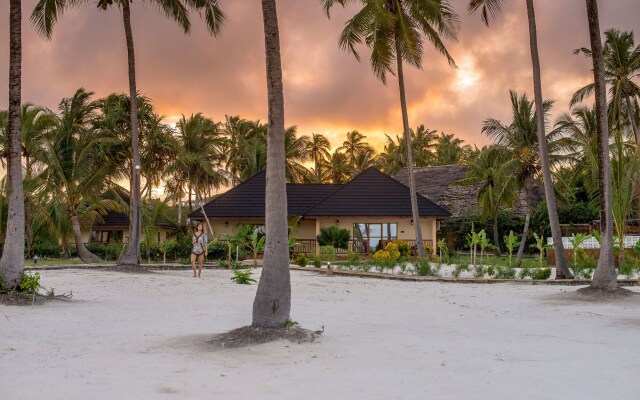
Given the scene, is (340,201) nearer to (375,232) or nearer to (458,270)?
(375,232)

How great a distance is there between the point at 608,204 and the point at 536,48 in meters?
6.22

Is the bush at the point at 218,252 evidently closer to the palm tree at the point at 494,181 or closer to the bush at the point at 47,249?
the bush at the point at 47,249

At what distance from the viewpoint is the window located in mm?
34812

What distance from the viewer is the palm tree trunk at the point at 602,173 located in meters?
13.1

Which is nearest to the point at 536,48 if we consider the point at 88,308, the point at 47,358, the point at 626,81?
the point at 88,308

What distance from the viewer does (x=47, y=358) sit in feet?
21.7

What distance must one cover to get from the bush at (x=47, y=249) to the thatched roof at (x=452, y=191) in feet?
77.6

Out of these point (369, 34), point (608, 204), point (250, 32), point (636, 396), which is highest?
point (369, 34)

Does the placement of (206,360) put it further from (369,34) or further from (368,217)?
(368,217)

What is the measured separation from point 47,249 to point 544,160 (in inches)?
1037

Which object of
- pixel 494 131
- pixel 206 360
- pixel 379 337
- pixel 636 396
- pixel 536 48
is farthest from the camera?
pixel 494 131

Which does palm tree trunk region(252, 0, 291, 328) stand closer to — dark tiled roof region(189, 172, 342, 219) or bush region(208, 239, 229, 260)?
bush region(208, 239, 229, 260)

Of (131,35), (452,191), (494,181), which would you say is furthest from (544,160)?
(452,191)

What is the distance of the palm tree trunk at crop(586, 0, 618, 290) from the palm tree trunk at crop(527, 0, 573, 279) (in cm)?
354
